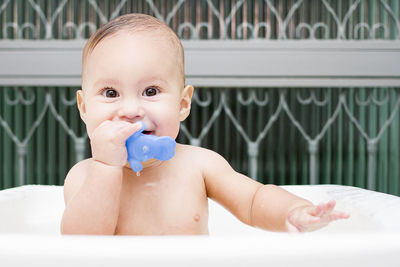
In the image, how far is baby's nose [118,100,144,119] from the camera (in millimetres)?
526

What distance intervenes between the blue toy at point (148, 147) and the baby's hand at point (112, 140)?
0.04 ft

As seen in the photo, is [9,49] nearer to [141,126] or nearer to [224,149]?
[224,149]

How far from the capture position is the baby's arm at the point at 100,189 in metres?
0.52

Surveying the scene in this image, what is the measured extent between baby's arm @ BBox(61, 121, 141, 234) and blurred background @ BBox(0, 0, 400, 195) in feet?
2.30

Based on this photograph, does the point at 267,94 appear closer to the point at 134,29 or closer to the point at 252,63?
the point at 252,63

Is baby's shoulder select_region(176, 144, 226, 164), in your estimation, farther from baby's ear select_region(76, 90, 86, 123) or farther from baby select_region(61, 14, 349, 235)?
baby's ear select_region(76, 90, 86, 123)

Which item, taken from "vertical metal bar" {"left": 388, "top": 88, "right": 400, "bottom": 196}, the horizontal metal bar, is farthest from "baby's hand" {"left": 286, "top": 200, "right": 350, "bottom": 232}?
"vertical metal bar" {"left": 388, "top": 88, "right": 400, "bottom": 196}

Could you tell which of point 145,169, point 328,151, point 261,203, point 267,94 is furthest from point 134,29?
point 328,151

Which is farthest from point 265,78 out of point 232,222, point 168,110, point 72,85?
point 168,110

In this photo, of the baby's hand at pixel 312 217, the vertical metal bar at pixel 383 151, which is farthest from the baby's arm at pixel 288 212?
the vertical metal bar at pixel 383 151

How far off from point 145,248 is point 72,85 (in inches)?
37.3

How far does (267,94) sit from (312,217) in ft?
2.83

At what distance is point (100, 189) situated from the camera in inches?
20.5

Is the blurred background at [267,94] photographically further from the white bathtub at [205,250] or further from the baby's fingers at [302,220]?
the white bathtub at [205,250]
